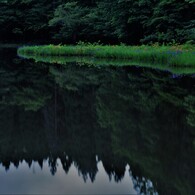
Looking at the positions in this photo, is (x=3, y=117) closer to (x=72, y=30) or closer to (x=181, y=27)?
(x=181, y=27)

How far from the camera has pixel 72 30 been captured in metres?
36.7

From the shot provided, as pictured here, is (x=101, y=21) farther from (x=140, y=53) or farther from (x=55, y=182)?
(x=55, y=182)

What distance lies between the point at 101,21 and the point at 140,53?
16.2 m

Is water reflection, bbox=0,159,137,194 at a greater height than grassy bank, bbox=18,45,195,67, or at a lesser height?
greater

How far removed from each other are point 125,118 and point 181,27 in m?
21.1

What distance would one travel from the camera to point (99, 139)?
19.5 ft

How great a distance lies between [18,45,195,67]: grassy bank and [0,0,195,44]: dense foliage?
380 centimetres

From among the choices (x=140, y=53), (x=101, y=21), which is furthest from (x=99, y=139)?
(x=101, y=21)

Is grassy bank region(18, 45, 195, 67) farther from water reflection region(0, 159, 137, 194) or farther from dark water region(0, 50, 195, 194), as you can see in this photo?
water reflection region(0, 159, 137, 194)

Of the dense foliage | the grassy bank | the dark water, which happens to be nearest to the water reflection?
the dark water

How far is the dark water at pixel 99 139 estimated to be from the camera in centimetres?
411

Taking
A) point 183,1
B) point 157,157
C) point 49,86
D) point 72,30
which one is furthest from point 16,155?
point 72,30

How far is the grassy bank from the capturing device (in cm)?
1622

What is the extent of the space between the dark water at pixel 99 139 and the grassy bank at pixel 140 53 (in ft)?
17.1
